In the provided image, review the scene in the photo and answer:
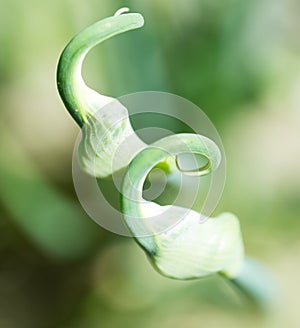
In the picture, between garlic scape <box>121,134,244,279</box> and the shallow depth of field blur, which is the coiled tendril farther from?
the shallow depth of field blur

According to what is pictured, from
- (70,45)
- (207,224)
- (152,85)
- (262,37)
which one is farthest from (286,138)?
(70,45)

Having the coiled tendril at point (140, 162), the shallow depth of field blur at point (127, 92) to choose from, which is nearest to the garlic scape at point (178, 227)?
the coiled tendril at point (140, 162)

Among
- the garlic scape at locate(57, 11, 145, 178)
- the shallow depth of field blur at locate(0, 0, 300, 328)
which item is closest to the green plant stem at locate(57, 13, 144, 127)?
the garlic scape at locate(57, 11, 145, 178)

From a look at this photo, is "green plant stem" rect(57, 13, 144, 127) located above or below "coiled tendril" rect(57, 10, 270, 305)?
above

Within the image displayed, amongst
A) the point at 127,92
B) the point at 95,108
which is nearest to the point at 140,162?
the point at 95,108

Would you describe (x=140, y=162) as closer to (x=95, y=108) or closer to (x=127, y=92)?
(x=95, y=108)

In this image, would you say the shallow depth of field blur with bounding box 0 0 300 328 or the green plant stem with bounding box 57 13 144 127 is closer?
the green plant stem with bounding box 57 13 144 127
